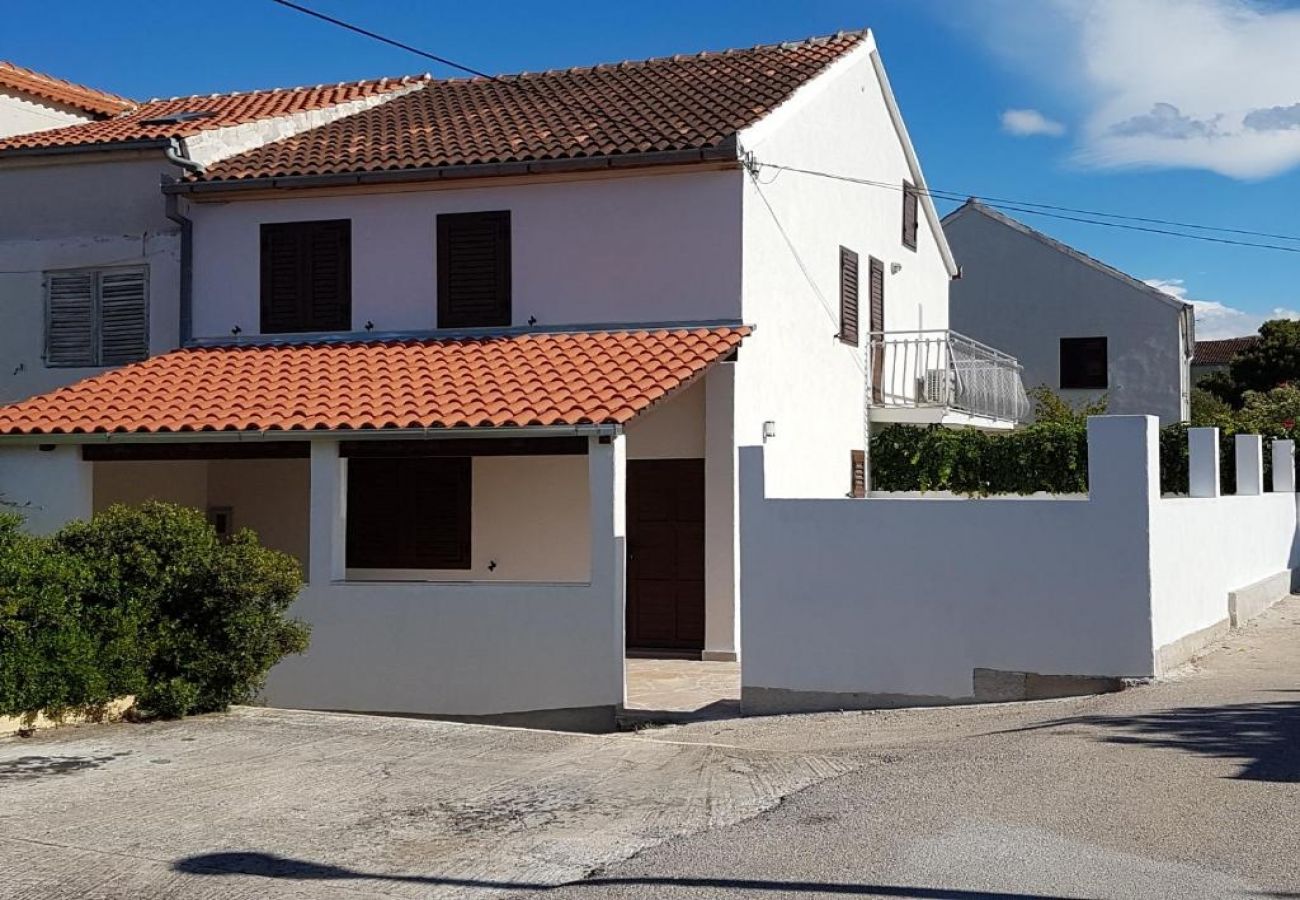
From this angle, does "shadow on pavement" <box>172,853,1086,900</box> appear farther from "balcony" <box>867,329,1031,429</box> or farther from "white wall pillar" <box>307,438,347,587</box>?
"balcony" <box>867,329,1031,429</box>

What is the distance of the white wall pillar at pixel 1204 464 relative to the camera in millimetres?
17141

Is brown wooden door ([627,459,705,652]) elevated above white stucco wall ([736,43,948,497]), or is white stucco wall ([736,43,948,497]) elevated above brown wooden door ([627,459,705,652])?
white stucco wall ([736,43,948,497])

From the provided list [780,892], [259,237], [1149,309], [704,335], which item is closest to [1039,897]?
[780,892]

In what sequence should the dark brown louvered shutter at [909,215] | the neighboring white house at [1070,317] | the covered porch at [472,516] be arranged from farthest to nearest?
the neighboring white house at [1070,317], the dark brown louvered shutter at [909,215], the covered porch at [472,516]

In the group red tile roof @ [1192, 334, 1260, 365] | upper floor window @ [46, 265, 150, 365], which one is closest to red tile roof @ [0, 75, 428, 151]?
upper floor window @ [46, 265, 150, 365]

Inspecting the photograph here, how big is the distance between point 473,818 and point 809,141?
12.6 meters

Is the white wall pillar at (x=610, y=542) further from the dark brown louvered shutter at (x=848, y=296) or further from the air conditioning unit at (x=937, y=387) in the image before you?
the air conditioning unit at (x=937, y=387)

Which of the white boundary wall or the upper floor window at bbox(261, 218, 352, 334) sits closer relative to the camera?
the white boundary wall

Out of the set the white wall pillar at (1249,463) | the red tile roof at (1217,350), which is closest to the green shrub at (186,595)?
the white wall pillar at (1249,463)

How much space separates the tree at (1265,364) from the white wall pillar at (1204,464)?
36.0 m

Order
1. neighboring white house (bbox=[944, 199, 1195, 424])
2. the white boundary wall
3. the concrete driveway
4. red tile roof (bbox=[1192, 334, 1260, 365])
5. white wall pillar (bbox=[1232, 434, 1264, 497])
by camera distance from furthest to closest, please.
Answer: red tile roof (bbox=[1192, 334, 1260, 365]) < neighboring white house (bbox=[944, 199, 1195, 424]) < white wall pillar (bbox=[1232, 434, 1264, 497]) < the white boundary wall < the concrete driveway

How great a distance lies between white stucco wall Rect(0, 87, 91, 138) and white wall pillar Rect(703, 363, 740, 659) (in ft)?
38.8

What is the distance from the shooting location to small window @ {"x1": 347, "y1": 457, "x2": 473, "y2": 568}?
16719 mm

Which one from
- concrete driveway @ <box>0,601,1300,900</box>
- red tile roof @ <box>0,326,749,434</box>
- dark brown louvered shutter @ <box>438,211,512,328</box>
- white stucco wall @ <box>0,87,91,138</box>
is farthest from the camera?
white stucco wall @ <box>0,87,91,138</box>
